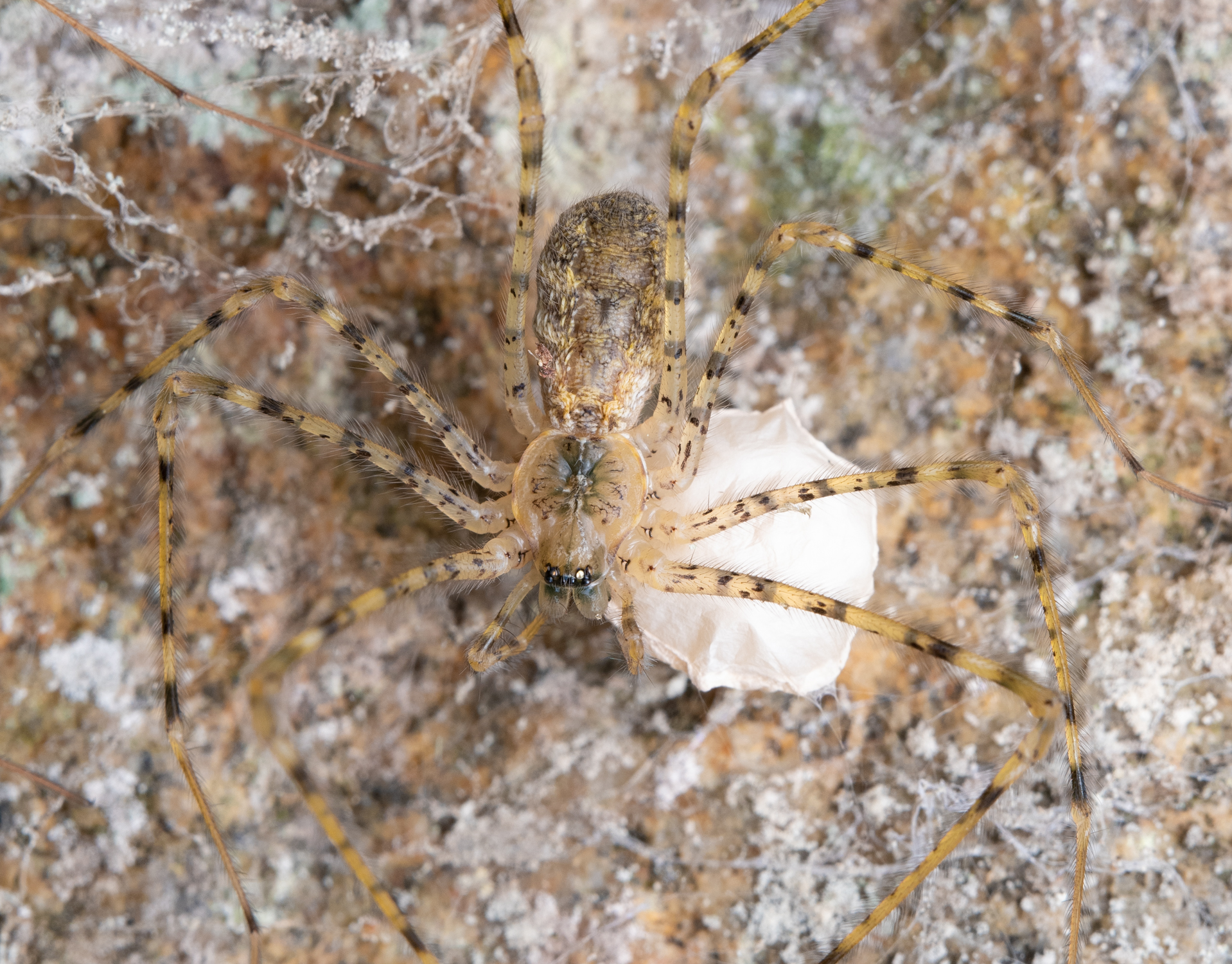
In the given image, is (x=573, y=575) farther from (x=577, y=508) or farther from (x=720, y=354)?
(x=720, y=354)

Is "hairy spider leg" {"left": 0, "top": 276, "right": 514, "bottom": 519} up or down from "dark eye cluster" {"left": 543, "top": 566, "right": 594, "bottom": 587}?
up

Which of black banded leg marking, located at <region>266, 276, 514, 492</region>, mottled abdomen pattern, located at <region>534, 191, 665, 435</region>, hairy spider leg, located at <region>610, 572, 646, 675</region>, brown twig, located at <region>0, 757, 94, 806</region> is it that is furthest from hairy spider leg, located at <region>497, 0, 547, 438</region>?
brown twig, located at <region>0, 757, 94, 806</region>

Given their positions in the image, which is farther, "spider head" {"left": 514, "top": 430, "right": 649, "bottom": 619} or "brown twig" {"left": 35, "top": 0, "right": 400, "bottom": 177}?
"brown twig" {"left": 35, "top": 0, "right": 400, "bottom": 177}

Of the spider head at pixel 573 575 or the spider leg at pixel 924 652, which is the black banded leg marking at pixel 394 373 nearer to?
the spider head at pixel 573 575

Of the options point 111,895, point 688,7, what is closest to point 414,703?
point 111,895

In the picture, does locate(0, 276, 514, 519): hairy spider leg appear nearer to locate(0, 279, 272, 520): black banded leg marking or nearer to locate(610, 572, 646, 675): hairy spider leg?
locate(0, 279, 272, 520): black banded leg marking

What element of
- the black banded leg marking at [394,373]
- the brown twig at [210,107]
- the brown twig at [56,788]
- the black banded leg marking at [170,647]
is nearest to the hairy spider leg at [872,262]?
the black banded leg marking at [394,373]
